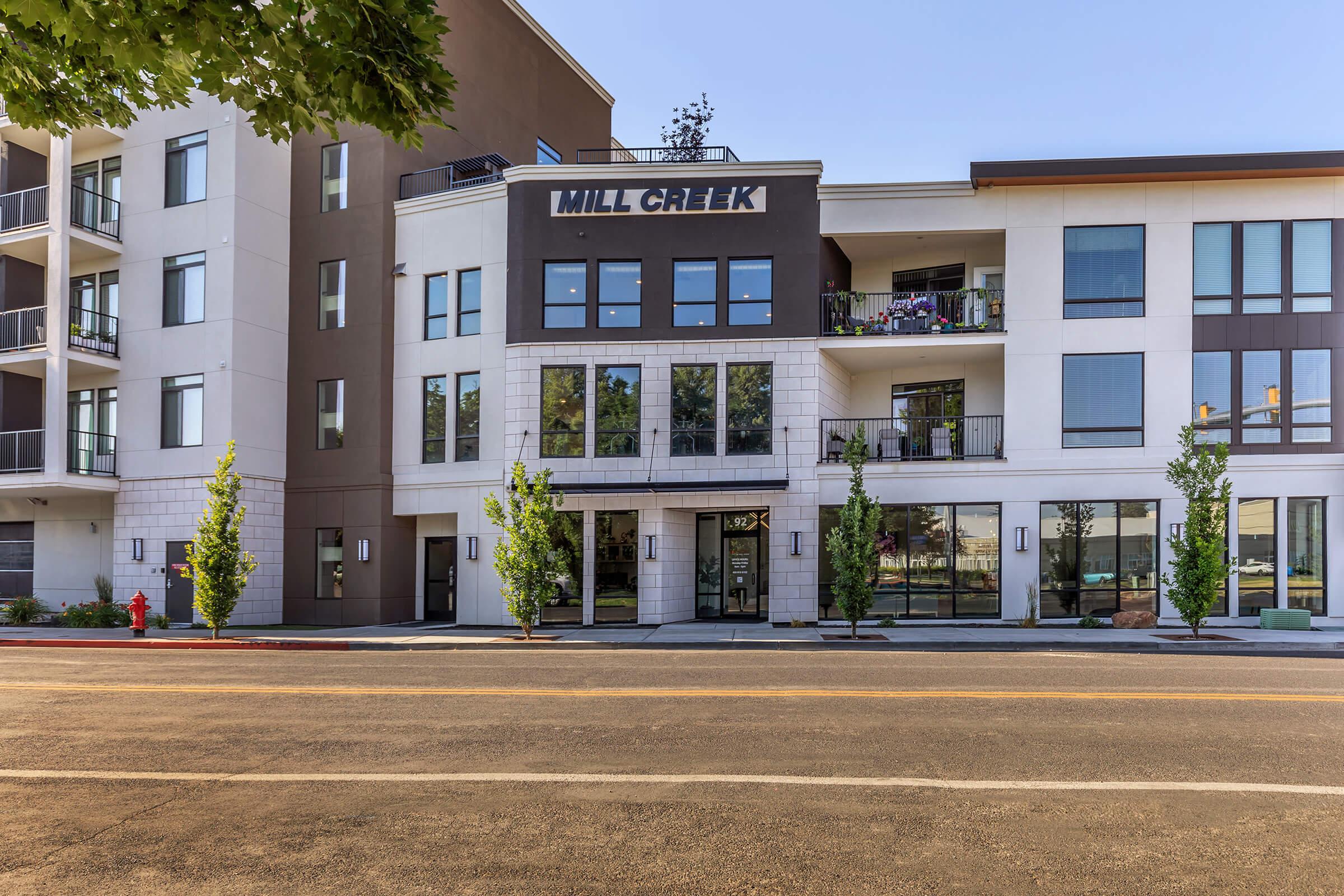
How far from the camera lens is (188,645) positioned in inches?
804

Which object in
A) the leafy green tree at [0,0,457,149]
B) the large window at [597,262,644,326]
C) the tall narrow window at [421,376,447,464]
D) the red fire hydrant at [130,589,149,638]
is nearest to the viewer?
the leafy green tree at [0,0,457,149]

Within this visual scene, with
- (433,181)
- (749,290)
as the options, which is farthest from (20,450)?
(749,290)

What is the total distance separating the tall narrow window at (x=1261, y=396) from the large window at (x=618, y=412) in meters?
14.8

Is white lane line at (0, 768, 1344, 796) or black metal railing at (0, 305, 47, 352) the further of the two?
black metal railing at (0, 305, 47, 352)

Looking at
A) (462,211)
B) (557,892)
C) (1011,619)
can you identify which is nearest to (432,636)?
(462,211)

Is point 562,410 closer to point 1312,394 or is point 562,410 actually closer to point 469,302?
point 469,302

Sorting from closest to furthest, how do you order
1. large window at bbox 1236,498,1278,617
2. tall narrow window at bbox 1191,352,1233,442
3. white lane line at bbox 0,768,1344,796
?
white lane line at bbox 0,768,1344,796, large window at bbox 1236,498,1278,617, tall narrow window at bbox 1191,352,1233,442

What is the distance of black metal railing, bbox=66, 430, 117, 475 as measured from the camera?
27.0 metres

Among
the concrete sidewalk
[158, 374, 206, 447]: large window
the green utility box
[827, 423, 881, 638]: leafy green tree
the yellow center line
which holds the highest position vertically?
[158, 374, 206, 447]: large window

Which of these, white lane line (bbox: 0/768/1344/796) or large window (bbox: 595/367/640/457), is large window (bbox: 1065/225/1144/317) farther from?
white lane line (bbox: 0/768/1344/796)

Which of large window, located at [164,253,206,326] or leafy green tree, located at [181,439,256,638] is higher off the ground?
large window, located at [164,253,206,326]

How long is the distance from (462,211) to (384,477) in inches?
296

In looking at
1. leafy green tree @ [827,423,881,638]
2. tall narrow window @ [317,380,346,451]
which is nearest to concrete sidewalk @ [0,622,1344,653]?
leafy green tree @ [827,423,881,638]

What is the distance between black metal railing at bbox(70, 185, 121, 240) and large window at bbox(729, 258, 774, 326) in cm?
1755
